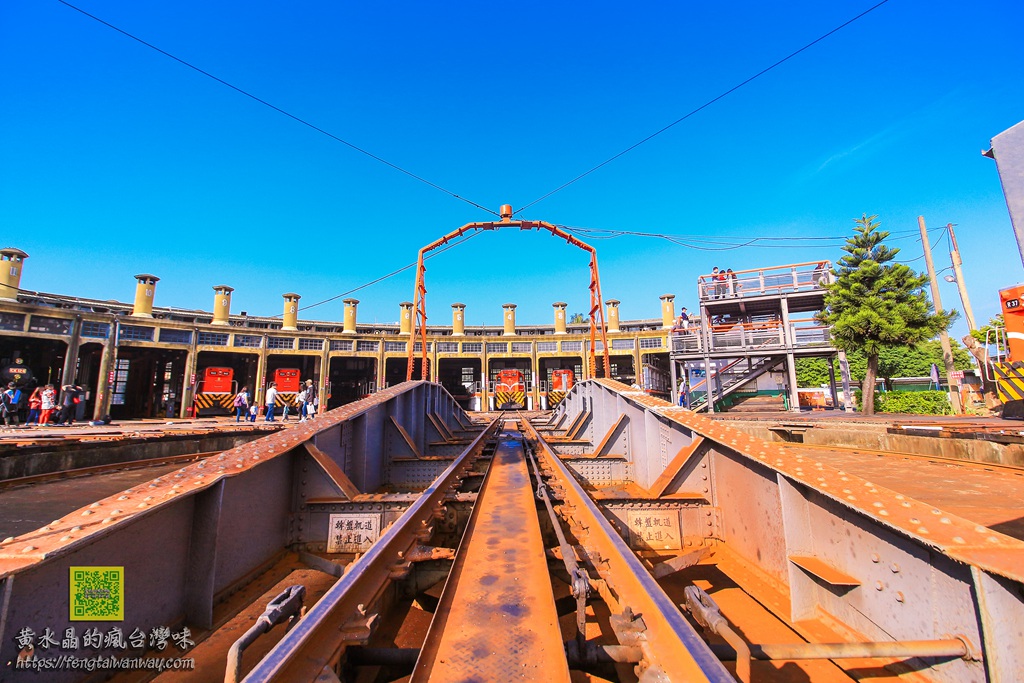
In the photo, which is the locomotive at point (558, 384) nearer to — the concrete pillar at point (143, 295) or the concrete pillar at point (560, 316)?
the concrete pillar at point (560, 316)

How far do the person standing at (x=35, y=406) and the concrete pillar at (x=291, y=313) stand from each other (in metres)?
15.9

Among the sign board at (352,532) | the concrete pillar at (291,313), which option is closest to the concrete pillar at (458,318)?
the concrete pillar at (291,313)

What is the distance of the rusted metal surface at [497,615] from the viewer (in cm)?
156

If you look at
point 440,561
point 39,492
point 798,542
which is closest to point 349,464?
point 440,561

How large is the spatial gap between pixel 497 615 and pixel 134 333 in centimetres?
3300

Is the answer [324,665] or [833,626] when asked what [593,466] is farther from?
[324,665]

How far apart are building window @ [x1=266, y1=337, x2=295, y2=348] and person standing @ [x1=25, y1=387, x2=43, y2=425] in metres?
12.6

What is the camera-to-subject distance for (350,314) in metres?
35.5

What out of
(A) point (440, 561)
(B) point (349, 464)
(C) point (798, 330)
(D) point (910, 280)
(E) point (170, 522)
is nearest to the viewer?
(E) point (170, 522)

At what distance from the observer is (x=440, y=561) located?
9.43 ft

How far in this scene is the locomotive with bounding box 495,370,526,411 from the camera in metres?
30.8

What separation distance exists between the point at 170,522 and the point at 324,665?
1.53 meters

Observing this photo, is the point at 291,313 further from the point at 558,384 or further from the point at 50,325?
the point at 558,384

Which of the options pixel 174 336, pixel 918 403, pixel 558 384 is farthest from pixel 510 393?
pixel 174 336
